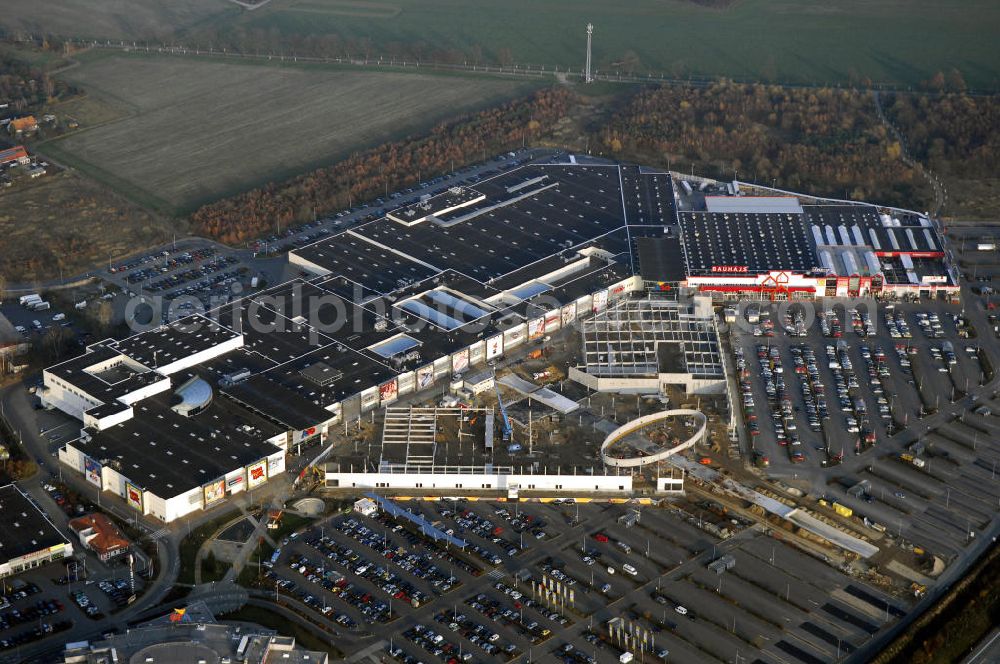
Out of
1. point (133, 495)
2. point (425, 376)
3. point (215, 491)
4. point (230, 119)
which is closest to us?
point (133, 495)

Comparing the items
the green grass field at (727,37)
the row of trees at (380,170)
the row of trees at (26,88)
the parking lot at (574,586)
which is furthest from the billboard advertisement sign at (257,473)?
the green grass field at (727,37)

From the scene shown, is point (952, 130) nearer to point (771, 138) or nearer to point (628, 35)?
point (771, 138)

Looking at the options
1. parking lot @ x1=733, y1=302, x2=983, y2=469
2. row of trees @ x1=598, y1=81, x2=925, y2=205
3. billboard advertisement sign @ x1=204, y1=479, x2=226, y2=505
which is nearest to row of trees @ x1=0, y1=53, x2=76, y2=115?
row of trees @ x1=598, y1=81, x2=925, y2=205

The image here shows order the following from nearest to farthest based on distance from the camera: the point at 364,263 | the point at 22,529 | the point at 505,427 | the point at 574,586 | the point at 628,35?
the point at 574,586 → the point at 22,529 → the point at 505,427 → the point at 364,263 → the point at 628,35

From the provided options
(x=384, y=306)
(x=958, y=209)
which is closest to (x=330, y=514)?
(x=384, y=306)

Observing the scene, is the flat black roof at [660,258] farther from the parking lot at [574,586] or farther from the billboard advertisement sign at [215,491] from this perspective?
the billboard advertisement sign at [215,491]

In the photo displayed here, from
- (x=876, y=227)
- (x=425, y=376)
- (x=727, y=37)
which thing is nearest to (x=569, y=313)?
(x=425, y=376)
